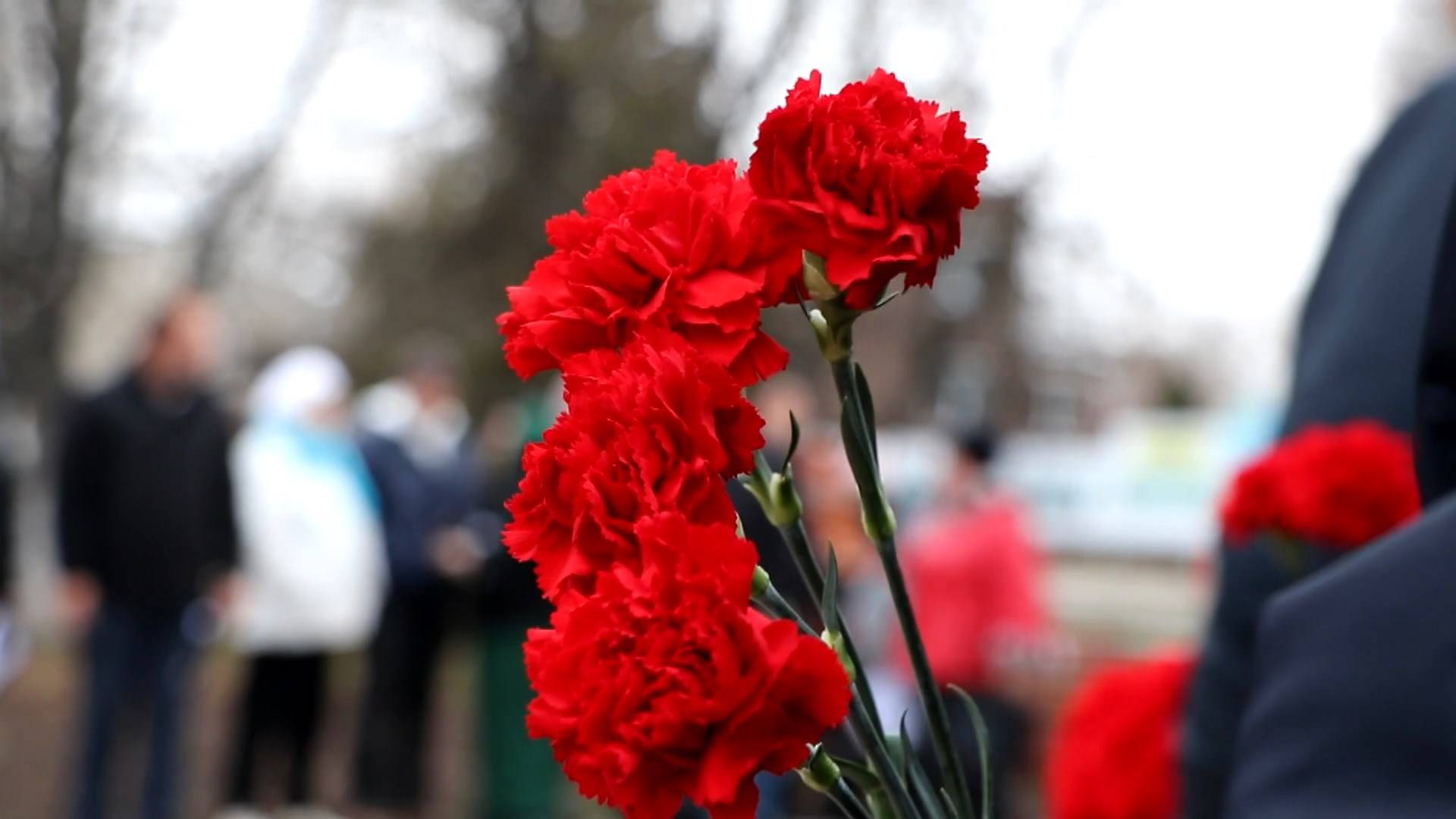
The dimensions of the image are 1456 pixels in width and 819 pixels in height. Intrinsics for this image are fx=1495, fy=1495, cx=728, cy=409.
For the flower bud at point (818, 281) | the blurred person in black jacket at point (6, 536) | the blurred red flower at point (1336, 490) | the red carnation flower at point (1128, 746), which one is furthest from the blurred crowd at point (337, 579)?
the flower bud at point (818, 281)

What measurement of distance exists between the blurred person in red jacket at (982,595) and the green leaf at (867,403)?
5.03m

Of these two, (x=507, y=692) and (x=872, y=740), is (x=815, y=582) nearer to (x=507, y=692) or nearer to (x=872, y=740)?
(x=872, y=740)

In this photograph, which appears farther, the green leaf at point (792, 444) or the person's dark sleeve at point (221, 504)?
the person's dark sleeve at point (221, 504)

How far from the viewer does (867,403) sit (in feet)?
2.84

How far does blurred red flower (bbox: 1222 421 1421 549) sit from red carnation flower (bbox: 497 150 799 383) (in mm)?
787

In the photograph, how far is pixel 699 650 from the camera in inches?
28.5

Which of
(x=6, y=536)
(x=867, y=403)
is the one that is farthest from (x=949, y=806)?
(x=6, y=536)

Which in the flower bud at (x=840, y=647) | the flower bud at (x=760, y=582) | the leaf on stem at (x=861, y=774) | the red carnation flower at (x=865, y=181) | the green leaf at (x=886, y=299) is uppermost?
the red carnation flower at (x=865, y=181)

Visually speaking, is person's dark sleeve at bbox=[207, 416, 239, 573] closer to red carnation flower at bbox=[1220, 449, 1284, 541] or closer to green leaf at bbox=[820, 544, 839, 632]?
red carnation flower at bbox=[1220, 449, 1284, 541]

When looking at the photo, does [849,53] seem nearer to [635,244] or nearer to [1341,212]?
[1341,212]

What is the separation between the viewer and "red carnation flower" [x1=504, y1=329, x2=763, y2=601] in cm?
78

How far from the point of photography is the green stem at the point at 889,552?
856mm

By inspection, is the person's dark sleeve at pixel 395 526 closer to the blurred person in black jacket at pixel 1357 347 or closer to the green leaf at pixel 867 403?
the blurred person in black jacket at pixel 1357 347

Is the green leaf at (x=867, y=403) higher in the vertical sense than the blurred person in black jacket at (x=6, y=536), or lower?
lower
